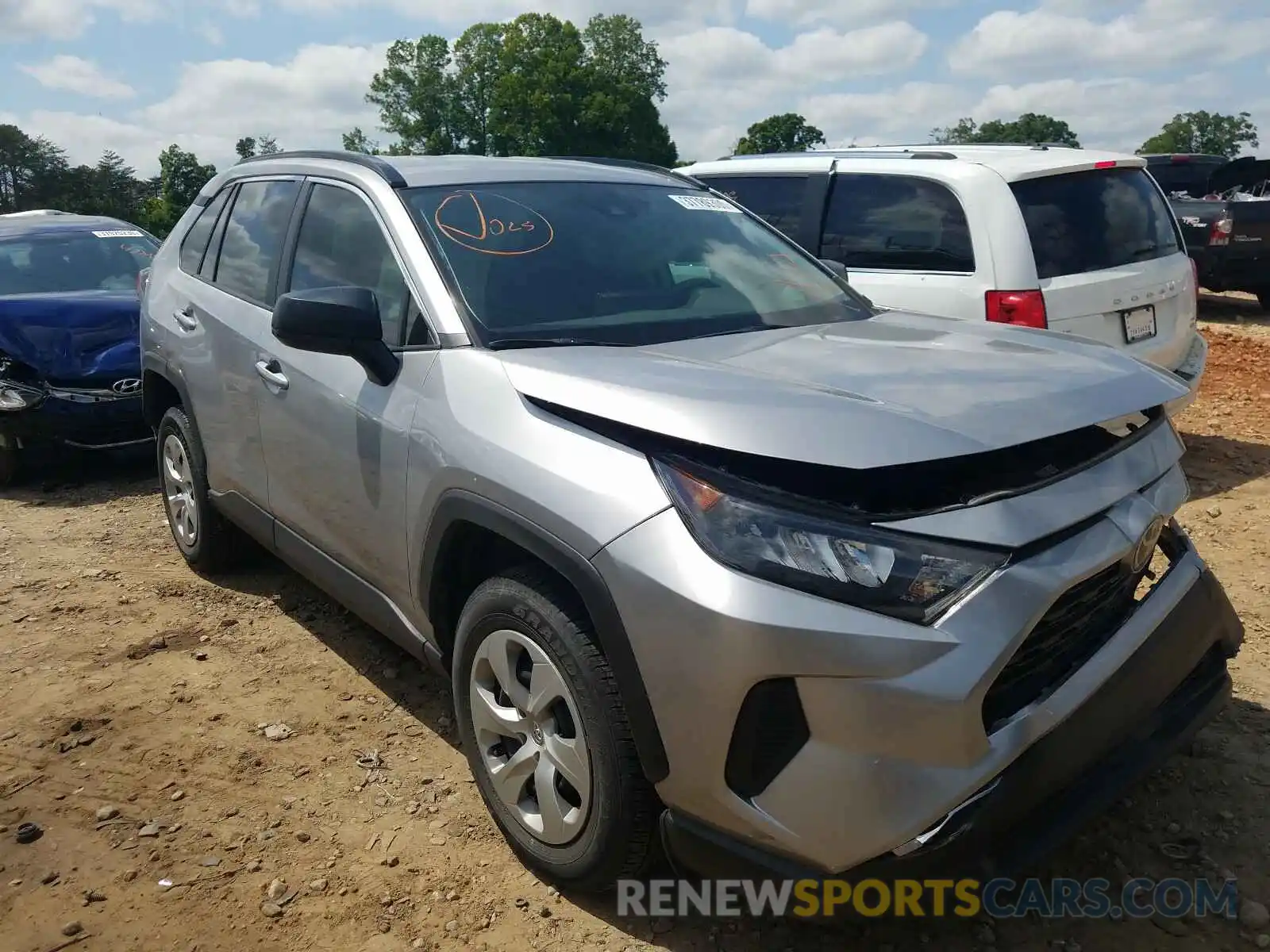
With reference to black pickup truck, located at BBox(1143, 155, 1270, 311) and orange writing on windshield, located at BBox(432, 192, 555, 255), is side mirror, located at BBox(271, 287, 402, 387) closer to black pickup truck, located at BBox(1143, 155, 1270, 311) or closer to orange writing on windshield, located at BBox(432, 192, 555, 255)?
orange writing on windshield, located at BBox(432, 192, 555, 255)

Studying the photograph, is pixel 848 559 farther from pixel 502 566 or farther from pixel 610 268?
pixel 610 268

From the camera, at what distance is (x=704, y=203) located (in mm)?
3830

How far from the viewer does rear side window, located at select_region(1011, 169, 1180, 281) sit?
17.2ft

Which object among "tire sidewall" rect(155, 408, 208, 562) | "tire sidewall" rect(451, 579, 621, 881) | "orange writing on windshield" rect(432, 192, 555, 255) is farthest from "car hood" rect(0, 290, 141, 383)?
"tire sidewall" rect(451, 579, 621, 881)

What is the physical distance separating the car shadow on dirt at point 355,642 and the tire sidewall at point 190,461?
0.73 feet

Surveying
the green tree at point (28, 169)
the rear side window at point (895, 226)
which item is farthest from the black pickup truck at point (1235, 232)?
the green tree at point (28, 169)

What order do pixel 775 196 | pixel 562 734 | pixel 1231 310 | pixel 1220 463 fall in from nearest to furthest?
pixel 562 734
pixel 1220 463
pixel 775 196
pixel 1231 310

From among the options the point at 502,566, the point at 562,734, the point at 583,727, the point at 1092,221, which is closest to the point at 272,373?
the point at 502,566

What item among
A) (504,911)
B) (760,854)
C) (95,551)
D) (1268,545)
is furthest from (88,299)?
(1268,545)

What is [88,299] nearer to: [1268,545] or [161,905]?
[161,905]

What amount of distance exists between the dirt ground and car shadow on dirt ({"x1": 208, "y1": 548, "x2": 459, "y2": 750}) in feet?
0.05

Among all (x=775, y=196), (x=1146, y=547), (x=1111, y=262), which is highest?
(x=775, y=196)

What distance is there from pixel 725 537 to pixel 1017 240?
3.78m

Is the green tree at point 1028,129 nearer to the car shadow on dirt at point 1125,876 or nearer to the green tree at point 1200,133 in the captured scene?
the green tree at point 1200,133
